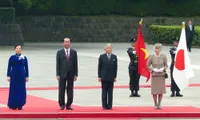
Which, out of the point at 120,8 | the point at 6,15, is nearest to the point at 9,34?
the point at 6,15

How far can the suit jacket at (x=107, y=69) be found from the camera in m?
17.0

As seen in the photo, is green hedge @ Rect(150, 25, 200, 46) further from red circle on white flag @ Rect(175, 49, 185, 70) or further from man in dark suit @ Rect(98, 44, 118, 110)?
man in dark suit @ Rect(98, 44, 118, 110)

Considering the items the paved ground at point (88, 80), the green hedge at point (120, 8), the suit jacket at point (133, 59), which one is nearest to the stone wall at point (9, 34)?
the paved ground at point (88, 80)

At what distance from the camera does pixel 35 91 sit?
21156 mm

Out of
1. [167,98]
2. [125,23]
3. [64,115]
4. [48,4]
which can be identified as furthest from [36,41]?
[64,115]

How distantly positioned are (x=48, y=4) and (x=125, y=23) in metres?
5.95

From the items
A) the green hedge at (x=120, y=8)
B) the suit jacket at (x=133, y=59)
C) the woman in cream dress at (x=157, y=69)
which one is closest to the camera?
the woman in cream dress at (x=157, y=69)

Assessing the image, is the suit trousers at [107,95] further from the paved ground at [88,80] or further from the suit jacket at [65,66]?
the paved ground at [88,80]

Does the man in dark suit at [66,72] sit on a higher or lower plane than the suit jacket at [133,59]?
lower

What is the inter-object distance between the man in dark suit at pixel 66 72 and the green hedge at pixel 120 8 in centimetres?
3379

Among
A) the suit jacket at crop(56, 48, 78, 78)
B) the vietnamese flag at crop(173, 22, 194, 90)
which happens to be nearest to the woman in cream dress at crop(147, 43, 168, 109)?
the vietnamese flag at crop(173, 22, 194, 90)

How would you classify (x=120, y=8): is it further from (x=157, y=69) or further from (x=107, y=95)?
(x=107, y=95)

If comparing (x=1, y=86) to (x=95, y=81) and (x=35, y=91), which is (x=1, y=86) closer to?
(x=35, y=91)

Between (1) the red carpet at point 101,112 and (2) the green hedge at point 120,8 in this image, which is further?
(2) the green hedge at point 120,8
